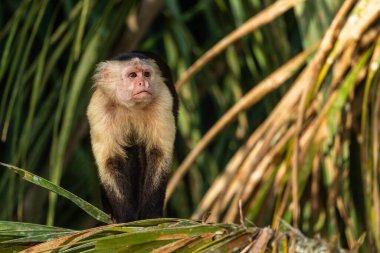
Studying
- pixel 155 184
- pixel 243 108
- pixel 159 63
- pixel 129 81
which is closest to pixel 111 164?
pixel 155 184

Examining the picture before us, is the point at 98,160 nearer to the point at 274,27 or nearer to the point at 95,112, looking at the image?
the point at 95,112

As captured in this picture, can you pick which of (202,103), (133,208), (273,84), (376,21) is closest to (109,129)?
(133,208)

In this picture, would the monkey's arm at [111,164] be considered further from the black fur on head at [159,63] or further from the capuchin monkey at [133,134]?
the black fur on head at [159,63]

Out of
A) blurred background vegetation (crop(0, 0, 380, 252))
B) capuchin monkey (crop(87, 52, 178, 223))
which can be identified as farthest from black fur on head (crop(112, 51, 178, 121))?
blurred background vegetation (crop(0, 0, 380, 252))

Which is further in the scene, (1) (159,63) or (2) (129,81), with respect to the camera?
(1) (159,63)

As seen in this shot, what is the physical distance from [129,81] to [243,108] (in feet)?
1.51

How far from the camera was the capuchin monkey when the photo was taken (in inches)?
124

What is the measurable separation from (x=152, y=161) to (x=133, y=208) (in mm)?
187

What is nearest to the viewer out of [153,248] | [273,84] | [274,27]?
[153,248]

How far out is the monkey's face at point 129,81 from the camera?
3.19 metres

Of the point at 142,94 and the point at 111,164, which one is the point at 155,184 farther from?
the point at 142,94

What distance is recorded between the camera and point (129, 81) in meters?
3.27

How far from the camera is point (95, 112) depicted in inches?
125

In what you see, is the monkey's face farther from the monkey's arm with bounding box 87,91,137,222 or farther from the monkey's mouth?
the monkey's arm with bounding box 87,91,137,222
